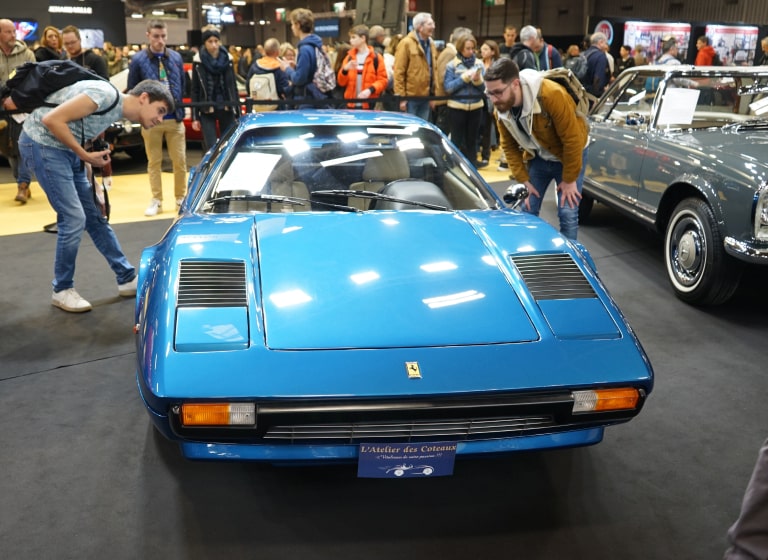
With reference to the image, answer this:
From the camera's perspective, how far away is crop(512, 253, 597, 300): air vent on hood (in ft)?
8.39

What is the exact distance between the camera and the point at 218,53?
25.3 ft

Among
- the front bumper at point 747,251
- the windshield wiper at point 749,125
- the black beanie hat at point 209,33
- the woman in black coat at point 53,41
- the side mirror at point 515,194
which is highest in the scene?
the black beanie hat at point 209,33

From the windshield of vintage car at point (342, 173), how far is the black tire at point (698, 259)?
1.79 metres

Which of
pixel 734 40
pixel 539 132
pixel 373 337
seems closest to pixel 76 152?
pixel 373 337

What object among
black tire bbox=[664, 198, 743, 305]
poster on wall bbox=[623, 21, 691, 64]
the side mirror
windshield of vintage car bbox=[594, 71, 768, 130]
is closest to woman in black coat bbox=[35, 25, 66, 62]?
the side mirror

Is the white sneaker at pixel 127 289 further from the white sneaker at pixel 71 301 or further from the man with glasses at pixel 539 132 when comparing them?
the man with glasses at pixel 539 132

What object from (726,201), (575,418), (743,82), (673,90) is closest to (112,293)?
(575,418)

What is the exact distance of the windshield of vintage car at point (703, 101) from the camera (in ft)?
17.4

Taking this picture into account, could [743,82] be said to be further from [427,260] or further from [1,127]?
[1,127]

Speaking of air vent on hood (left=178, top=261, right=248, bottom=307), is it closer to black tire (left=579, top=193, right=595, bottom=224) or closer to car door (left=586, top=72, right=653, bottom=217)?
car door (left=586, top=72, right=653, bottom=217)

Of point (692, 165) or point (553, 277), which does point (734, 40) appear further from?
point (553, 277)

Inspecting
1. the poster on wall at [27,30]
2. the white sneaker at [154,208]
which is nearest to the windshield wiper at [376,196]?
the white sneaker at [154,208]

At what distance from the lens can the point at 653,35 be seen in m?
18.9

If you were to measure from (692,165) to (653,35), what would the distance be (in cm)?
1632
